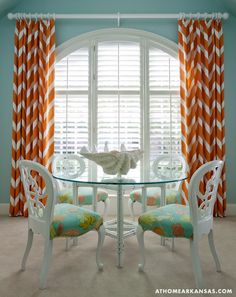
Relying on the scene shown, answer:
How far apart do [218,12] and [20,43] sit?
2817 mm

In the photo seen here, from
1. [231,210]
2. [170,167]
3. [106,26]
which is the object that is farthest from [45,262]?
[106,26]

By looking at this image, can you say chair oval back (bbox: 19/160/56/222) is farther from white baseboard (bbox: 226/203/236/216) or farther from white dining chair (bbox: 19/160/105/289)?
white baseboard (bbox: 226/203/236/216)

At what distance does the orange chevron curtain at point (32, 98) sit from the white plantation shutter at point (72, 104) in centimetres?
12

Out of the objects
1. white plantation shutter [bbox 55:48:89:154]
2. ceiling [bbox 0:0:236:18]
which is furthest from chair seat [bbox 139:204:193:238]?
ceiling [bbox 0:0:236:18]

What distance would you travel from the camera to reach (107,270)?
2.09 metres

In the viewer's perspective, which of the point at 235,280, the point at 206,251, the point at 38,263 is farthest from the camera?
the point at 206,251

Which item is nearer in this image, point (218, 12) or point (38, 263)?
point (38, 263)

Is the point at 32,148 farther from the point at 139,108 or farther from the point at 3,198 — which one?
the point at 139,108

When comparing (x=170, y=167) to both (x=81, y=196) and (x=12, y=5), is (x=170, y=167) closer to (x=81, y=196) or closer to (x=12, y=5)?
(x=81, y=196)

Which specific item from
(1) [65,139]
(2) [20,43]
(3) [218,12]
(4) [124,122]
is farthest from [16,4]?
(3) [218,12]

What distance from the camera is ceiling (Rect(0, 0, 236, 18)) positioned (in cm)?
358

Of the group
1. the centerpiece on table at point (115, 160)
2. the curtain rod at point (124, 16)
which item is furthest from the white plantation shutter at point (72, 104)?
the centerpiece on table at point (115, 160)

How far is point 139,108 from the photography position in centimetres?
376

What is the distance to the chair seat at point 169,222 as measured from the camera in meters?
1.81
